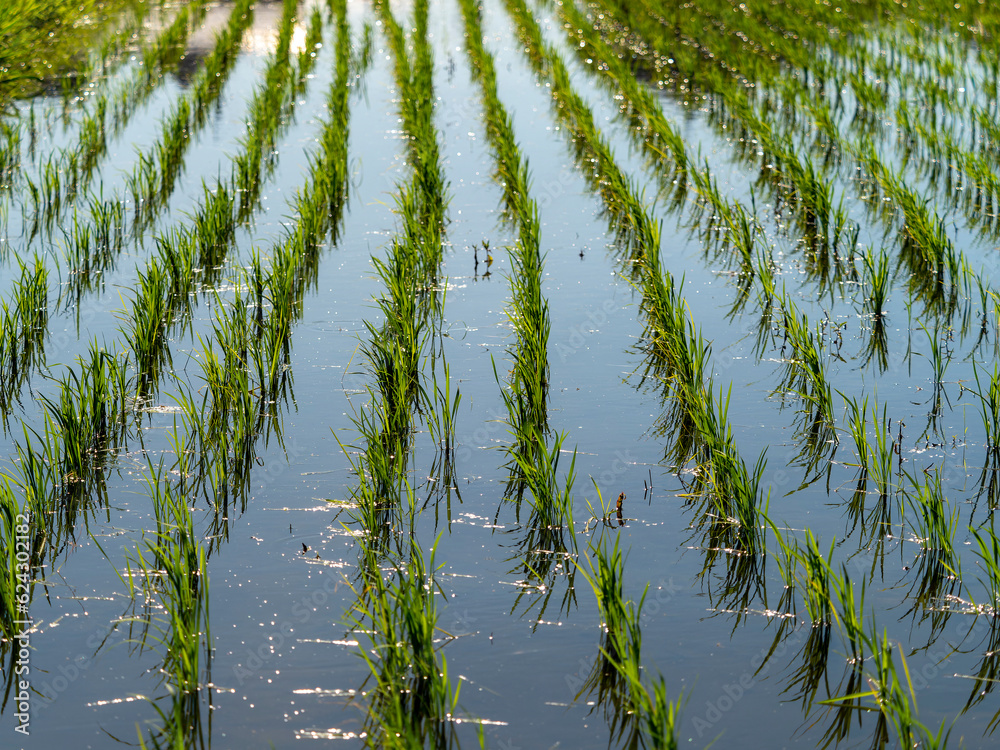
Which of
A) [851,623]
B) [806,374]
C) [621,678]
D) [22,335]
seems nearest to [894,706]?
[851,623]

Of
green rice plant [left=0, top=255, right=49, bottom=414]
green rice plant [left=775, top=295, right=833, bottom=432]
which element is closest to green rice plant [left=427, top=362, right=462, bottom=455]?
green rice plant [left=775, top=295, right=833, bottom=432]

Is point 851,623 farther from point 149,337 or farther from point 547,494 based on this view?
point 149,337

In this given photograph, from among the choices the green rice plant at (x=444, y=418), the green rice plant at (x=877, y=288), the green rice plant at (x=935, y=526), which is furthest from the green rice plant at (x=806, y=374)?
the green rice plant at (x=444, y=418)

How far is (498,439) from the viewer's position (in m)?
3.50

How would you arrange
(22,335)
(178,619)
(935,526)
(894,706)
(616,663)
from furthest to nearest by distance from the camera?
(22,335) → (935,526) → (616,663) → (178,619) → (894,706)

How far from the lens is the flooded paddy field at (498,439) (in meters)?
2.32

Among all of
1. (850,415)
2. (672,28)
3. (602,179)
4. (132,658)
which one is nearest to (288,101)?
(602,179)

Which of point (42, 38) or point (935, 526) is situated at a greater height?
point (42, 38)

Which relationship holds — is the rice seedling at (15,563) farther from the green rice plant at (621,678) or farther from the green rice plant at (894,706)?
the green rice plant at (894,706)

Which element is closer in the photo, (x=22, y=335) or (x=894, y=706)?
(x=894, y=706)

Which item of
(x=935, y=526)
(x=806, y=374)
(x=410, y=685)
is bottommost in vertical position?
(x=410, y=685)

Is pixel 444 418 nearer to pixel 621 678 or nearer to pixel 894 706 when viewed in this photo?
pixel 621 678

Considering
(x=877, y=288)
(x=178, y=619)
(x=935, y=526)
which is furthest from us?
(x=877, y=288)

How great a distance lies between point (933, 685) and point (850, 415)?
134 centimetres
